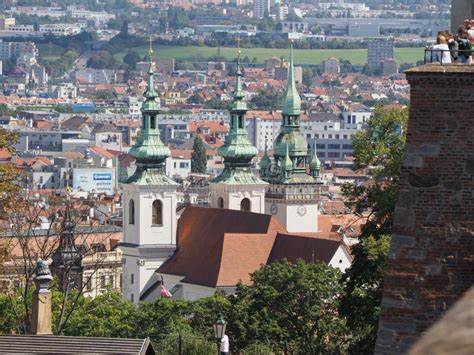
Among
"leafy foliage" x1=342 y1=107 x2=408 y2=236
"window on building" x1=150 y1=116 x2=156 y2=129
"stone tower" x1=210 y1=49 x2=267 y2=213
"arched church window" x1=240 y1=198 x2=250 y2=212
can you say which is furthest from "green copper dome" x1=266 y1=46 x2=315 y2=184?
"leafy foliage" x1=342 y1=107 x2=408 y2=236

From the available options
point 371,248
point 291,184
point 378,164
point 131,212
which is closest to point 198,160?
point 291,184

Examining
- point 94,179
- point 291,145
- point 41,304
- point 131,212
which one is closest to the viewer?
point 41,304

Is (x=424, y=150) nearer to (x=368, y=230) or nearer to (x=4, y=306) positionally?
(x=368, y=230)

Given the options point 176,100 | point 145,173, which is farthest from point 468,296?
point 176,100

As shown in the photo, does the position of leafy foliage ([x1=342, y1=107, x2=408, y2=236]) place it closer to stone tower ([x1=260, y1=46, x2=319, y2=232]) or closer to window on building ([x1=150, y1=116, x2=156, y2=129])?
window on building ([x1=150, y1=116, x2=156, y2=129])

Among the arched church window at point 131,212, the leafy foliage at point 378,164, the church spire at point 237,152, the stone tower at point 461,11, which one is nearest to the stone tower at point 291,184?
the church spire at point 237,152

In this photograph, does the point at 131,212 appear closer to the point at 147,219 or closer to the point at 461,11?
the point at 147,219
